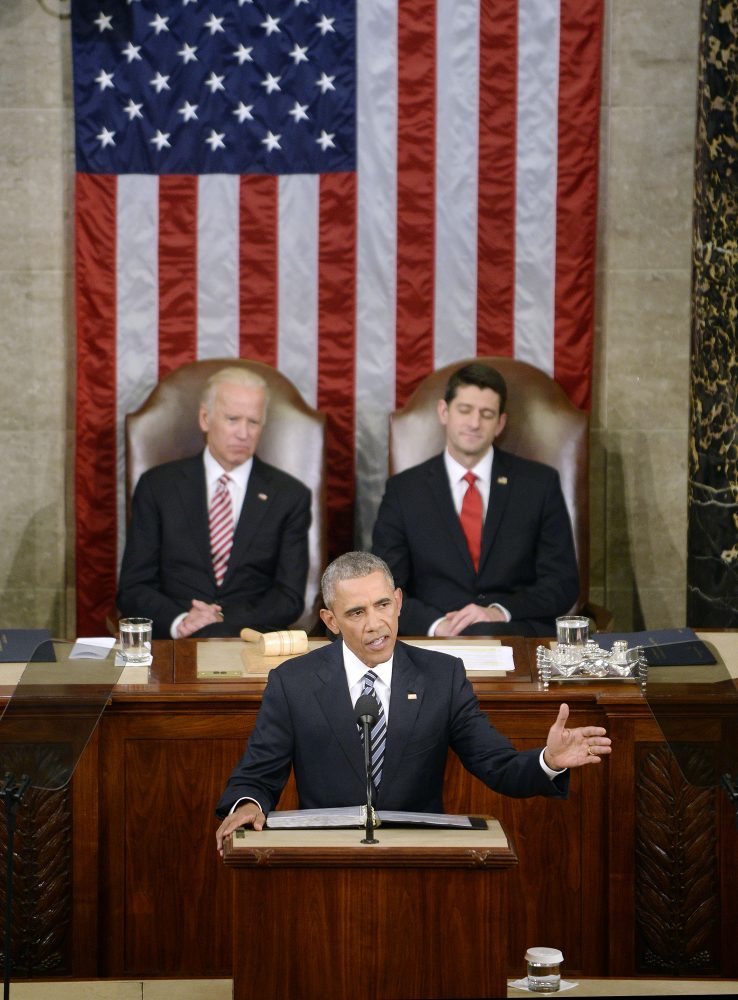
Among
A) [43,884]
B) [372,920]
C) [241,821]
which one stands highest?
[241,821]

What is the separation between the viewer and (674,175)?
257 inches

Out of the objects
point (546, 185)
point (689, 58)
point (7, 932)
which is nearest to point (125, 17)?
point (546, 185)

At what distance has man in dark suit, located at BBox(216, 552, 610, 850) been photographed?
344cm

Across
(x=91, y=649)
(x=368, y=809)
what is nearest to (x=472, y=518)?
(x=91, y=649)

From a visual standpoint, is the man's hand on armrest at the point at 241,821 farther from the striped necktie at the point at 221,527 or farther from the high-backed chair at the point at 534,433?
the high-backed chair at the point at 534,433

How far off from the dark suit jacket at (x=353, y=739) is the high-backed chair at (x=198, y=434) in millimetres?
2522

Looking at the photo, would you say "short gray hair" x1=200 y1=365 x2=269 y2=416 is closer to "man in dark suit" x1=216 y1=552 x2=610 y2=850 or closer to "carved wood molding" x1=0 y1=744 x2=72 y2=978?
"carved wood molding" x1=0 y1=744 x2=72 y2=978

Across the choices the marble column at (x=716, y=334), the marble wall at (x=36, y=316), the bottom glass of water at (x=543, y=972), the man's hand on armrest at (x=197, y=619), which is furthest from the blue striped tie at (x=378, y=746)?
the marble wall at (x=36, y=316)

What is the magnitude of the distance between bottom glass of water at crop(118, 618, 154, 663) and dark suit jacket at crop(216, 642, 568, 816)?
1.04 m

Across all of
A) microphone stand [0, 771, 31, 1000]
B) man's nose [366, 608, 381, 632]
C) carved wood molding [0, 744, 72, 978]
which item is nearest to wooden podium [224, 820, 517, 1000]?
microphone stand [0, 771, 31, 1000]

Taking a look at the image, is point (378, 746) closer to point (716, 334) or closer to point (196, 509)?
point (196, 509)

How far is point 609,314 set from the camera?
663 centimetres

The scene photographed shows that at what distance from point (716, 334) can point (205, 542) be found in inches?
87.3

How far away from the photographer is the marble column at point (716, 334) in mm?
5895
